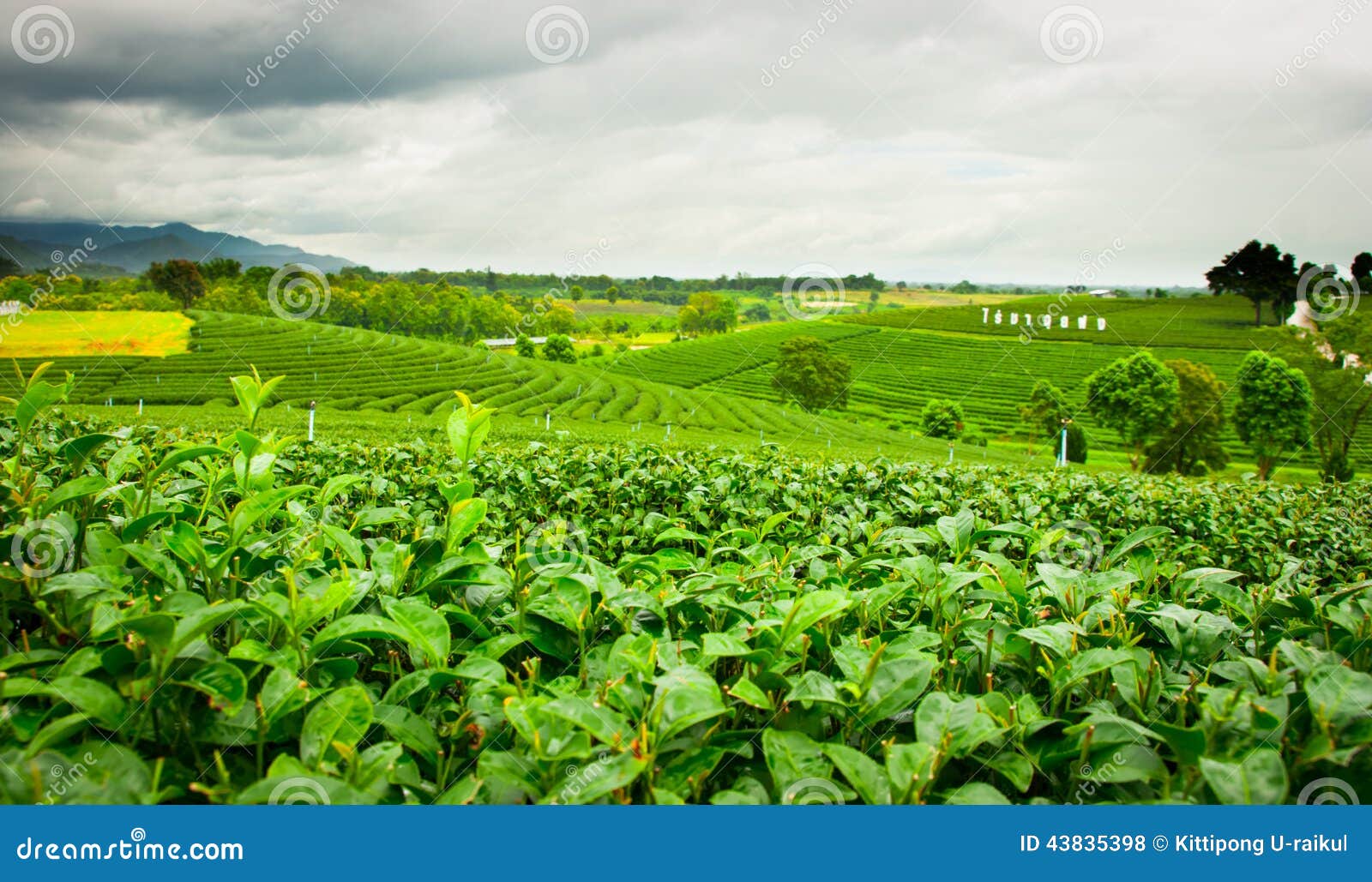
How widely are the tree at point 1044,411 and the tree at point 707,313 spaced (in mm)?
16456

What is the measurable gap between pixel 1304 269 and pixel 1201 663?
147 feet

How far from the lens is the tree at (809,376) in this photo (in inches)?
1572

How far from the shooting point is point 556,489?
2666mm

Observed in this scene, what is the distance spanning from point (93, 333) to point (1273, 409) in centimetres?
4655

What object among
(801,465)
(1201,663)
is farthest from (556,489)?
(1201,663)

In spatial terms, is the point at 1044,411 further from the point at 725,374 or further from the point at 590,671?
the point at 590,671

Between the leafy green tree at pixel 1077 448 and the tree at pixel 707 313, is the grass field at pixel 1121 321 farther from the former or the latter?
the leafy green tree at pixel 1077 448

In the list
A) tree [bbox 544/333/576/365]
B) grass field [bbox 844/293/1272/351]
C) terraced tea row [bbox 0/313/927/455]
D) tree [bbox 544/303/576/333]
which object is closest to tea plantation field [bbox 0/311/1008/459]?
terraced tea row [bbox 0/313/927/455]

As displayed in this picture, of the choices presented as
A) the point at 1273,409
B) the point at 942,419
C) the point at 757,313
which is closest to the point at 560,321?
the point at 757,313

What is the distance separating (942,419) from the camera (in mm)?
38094

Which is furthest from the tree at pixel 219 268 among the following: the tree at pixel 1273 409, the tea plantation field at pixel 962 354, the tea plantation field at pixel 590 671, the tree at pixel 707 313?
the tree at pixel 1273 409

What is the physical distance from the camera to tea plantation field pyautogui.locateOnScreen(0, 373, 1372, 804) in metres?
0.63

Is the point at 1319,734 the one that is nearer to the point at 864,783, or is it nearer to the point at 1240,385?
the point at 864,783

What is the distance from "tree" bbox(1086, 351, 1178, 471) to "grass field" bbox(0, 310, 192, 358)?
134 ft
